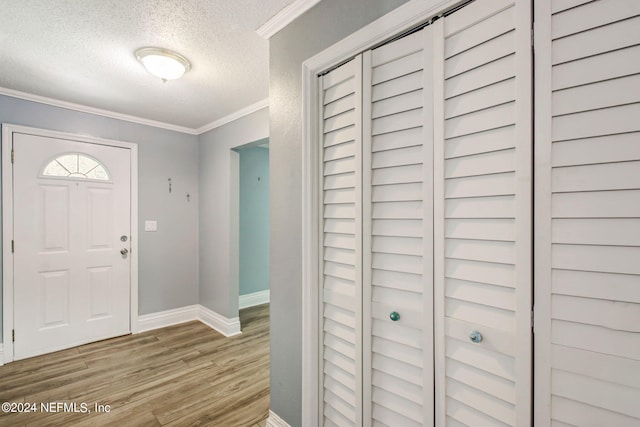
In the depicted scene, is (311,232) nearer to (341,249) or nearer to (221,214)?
(341,249)

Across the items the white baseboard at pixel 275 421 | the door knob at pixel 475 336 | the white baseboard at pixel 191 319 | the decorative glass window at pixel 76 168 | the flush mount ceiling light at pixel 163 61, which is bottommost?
the white baseboard at pixel 191 319

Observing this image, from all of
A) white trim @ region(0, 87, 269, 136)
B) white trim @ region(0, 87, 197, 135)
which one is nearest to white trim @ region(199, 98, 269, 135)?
white trim @ region(0, 87, 269, 136)

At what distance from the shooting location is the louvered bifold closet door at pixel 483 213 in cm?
80

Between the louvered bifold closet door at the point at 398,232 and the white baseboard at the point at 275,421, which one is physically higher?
the louvered bifold closet door at the point at 398,232

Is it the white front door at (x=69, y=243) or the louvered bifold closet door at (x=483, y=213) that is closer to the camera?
the louvered bifold closet door at (x=483, y=213)

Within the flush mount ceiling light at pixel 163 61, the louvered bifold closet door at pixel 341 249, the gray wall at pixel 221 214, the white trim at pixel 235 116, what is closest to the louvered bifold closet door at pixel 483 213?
the louvered bifold closet door at pixel 341 249

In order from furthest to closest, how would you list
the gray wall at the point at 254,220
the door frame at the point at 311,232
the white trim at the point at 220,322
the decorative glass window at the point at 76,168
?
the gray wall at the point at 254,220
the white trim at the point at 220,322
the decorative glass window at the point at 76,168
the door frame at the point at 311,232

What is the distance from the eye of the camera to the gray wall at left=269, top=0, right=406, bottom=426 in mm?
1475

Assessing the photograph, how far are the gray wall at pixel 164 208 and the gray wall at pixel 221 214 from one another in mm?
158

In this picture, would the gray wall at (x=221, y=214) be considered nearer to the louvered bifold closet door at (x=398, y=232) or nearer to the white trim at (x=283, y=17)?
the white trim at (x=283, y=17)

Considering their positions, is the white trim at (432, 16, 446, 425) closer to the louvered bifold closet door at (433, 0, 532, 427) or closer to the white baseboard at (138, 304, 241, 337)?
the louvered bifold closet door at (433, 0, 532, 427)
